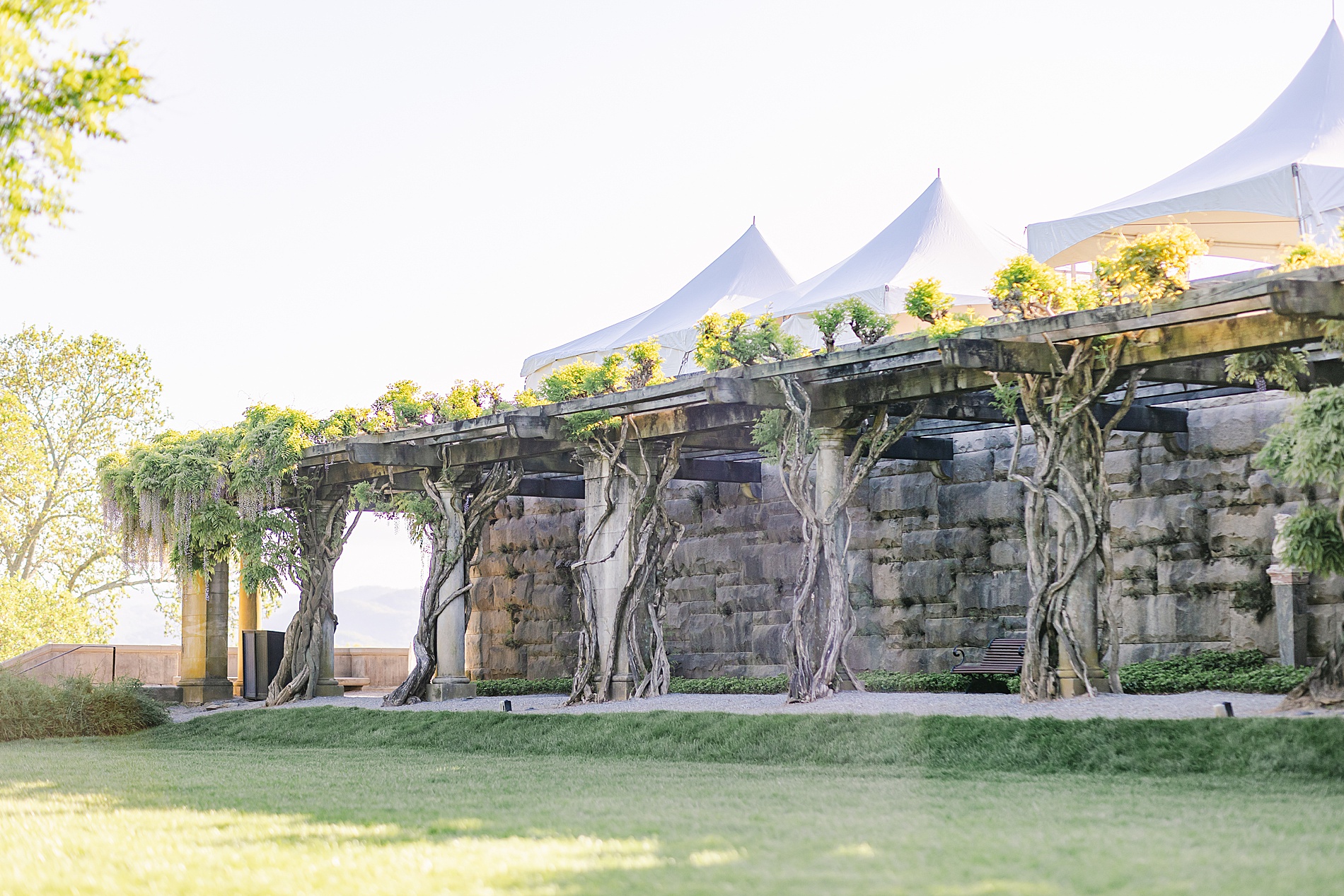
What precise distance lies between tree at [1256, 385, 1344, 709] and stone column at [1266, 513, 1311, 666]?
10.6 ft

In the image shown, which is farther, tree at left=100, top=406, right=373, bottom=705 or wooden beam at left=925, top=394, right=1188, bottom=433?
tree at left=100, top=406, right=373, bottom=705

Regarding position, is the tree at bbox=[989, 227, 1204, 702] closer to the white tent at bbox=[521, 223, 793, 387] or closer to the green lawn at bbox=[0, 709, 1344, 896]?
the green lawn at bbox=[0, 709, 1344, 896]

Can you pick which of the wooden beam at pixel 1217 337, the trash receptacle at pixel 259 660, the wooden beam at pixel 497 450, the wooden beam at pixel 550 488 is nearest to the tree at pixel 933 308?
the wooden beam at pixel 1217 337

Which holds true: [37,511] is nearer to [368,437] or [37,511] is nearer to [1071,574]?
[368,437]

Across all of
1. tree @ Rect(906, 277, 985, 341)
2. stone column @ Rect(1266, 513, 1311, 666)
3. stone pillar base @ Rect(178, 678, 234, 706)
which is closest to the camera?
tree @ Rect(906, 277, 985, 341)

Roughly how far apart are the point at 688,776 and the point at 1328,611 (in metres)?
6.36

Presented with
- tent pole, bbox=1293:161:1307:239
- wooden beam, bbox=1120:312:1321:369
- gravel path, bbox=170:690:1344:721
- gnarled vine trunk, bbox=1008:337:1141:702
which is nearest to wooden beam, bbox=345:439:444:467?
gravel path, bbox=170:690:1344:721

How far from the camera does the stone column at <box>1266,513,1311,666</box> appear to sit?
12312 mm

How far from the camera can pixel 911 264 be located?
21500 mm

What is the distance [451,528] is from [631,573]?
2.83 meters

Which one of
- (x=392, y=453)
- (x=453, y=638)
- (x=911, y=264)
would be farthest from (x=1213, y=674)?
(x=911, y=264)

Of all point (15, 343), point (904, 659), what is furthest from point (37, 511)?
point (904, 659)

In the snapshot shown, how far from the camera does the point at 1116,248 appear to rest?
409 inches

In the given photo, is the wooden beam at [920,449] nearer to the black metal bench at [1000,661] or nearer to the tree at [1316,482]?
the black metal bench at [1000,661]
